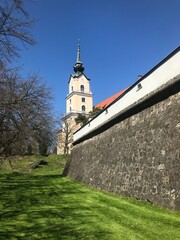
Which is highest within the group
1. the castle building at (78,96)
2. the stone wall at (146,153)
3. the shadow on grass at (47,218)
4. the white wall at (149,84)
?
the castle building at (78,96)

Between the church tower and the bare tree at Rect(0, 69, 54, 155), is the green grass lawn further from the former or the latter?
the church tower

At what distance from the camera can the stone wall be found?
8508mm

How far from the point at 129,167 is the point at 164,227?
461cm

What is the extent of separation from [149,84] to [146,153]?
245 cm

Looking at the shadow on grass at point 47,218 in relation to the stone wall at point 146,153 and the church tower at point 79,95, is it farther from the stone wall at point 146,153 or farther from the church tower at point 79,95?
the church tower at point 79,95

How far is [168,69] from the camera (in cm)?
984

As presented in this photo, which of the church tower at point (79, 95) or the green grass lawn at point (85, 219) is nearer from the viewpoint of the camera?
the green grass lawn at point (85, 219)

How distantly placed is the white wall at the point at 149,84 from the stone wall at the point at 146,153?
398 millimetres

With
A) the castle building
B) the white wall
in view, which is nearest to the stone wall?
the white wall

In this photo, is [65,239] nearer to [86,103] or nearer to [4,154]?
[4,154]

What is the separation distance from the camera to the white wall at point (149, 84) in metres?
9.55

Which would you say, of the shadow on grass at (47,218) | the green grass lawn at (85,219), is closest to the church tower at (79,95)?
the shadow on grass at (47,218)

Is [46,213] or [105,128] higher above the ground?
[105,128]

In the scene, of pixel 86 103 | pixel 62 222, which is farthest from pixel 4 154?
pixel 86 103
